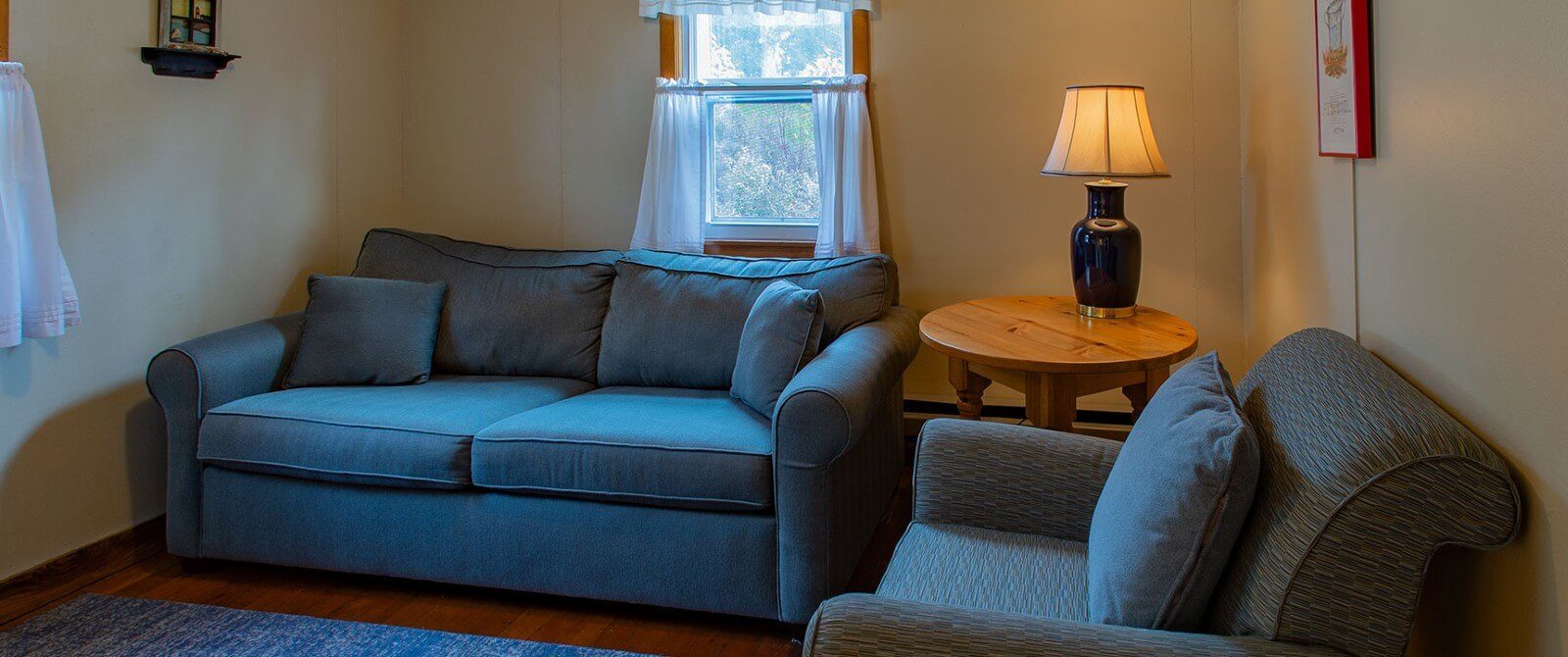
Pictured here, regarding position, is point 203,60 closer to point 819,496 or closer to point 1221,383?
point 819,496

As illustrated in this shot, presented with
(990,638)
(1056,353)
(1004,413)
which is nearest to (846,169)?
(1004,413)

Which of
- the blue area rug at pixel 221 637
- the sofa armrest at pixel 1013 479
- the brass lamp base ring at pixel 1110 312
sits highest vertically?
the brass lamp base ring at pixel 1110 312

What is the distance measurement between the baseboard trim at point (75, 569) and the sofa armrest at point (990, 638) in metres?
2.34

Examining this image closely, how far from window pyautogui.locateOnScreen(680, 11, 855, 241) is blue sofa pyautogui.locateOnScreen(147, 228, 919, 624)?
0.50m

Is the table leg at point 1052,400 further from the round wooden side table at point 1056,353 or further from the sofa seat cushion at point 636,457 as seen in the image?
the sofa seat cushion at point 636,457

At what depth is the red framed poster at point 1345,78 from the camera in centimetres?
196

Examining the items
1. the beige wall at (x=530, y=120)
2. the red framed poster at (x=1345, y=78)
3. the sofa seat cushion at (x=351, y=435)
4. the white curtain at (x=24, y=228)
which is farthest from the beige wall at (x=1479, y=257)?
the white curtain at (x=24, y=228)

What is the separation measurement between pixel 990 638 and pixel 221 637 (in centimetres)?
200

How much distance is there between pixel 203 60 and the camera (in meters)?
3.16

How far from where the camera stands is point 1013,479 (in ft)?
6.79

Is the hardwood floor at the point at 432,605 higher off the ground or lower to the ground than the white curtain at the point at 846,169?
lower

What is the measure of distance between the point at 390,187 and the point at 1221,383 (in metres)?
3.25

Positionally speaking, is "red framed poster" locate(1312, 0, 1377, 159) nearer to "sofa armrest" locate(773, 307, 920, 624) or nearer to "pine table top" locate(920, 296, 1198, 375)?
"pine table top" locate(920, 296, 1198, 375)

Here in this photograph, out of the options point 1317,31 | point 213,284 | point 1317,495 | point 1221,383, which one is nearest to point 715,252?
point 213,284
